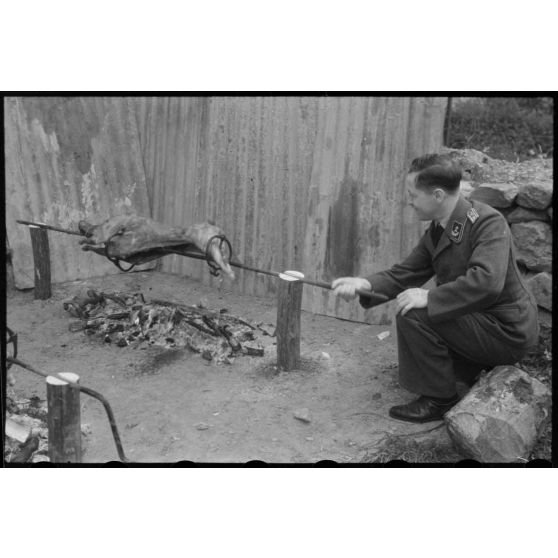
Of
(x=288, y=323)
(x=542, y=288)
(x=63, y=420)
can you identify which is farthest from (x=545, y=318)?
(x=63, y=420)

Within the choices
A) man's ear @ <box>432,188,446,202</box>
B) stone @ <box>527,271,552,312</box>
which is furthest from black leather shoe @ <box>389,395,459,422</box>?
man's ear @ <box>432,188,446,202</box>

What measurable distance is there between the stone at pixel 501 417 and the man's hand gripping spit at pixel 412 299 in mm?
533

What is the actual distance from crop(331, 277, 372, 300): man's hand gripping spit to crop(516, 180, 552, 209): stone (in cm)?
106

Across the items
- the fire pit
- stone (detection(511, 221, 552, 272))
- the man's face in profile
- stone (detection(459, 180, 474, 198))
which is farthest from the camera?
the fire pit

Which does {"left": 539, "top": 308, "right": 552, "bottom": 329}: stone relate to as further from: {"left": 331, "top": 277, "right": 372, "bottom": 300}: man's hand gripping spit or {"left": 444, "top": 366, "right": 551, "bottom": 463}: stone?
{"left": 331, "top": 277, "right": 372, "bottom": 300}: man's hand gripping spit

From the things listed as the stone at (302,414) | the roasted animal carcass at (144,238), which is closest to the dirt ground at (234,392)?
the stone at (302,414)

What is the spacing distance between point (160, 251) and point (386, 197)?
4.80 ft

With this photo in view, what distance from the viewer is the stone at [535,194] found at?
416 centimetres

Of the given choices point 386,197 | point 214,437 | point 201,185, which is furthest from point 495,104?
point 214,437

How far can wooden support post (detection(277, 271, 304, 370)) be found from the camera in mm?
4508

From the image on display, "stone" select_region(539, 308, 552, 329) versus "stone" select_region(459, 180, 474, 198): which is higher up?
"stone" select_region(459, 180, 474, 198)

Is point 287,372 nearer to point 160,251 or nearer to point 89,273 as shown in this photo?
point 160,251

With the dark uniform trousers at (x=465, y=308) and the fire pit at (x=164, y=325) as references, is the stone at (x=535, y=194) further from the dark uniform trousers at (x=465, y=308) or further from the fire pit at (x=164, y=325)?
the fire pit at (x=164, y=325)

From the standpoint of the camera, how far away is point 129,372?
4770 mm
